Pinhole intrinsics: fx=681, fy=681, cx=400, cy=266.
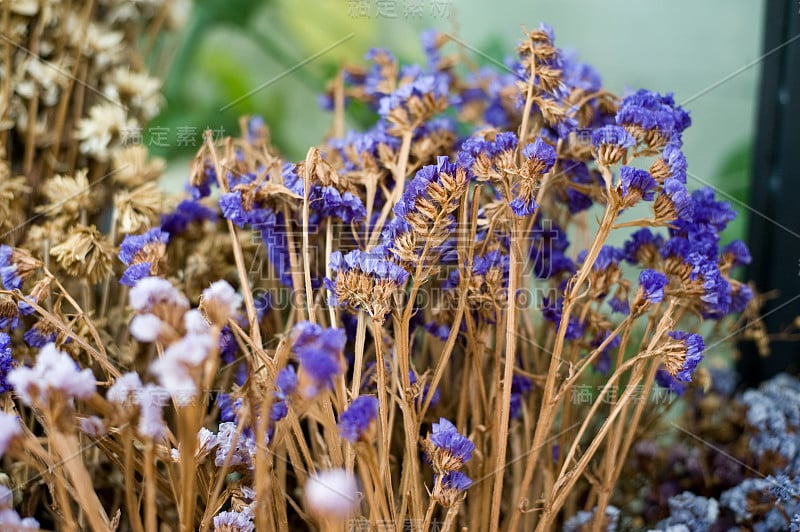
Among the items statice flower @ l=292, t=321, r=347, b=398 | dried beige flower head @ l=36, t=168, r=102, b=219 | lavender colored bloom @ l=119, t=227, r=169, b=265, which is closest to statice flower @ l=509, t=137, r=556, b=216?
statice flower @ l=292, t=321, r=347, b=398

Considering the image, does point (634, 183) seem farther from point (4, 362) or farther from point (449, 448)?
point (4, 362)

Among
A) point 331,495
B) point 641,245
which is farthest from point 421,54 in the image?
point 331,495

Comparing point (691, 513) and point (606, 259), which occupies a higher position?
point (606, 259)

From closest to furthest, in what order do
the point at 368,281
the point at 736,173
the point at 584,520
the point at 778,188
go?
the point at 368,281 → the point at 584,520 → the point at 778,188 → the point at 736,173

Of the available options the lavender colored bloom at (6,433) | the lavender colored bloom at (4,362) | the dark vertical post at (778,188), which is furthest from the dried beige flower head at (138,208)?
the dark vertical post at (778,188)

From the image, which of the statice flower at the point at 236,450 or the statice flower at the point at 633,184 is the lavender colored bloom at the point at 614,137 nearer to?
the statice flower at the point at 633,184

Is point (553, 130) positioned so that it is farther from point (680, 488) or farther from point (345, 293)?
point (680, 488)

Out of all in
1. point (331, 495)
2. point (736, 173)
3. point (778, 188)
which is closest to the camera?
point (331, 495)

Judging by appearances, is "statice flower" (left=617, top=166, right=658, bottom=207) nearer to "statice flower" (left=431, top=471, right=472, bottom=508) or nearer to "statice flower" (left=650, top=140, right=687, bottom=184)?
"statice flower" (left=650, top=140, right=687, bottom=184)
